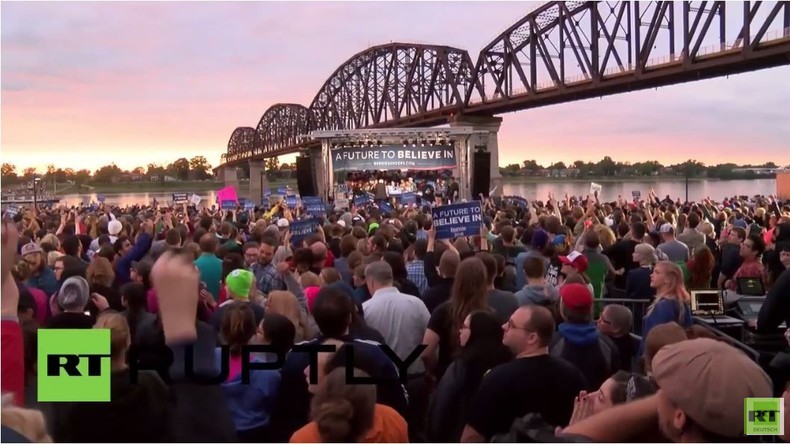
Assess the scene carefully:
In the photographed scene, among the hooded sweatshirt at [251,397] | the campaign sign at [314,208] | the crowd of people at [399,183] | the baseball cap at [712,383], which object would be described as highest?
the crowd of people at [399,183]

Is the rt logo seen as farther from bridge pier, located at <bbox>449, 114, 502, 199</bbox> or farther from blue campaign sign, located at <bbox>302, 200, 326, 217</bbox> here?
bridge pier, located at <bbox>449, 114, 502, 199</bbox>

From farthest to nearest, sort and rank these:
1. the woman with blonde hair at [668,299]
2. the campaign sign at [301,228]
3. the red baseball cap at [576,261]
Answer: the campaign sign at [301,228], the red baseball cap at [576,261], the woman with blonde hair at [668,299]

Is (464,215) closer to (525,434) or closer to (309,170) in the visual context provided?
(525,434)

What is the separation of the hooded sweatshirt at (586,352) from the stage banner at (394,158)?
27.5 m

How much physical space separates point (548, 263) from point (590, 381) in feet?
10.9

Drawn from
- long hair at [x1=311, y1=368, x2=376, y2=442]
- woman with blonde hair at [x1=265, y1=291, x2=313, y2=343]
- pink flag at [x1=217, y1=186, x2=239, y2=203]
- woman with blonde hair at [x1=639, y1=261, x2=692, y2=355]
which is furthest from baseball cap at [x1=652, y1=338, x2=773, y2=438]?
pink flag at [x1=217, y1=186, x2=239, y2=203]

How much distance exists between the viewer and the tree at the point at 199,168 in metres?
115

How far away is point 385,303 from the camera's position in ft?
17.1

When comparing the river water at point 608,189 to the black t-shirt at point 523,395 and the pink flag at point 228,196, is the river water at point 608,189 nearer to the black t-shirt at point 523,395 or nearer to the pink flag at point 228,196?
the pink flag at point 228,196

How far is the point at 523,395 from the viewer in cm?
343

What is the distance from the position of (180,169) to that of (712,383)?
107 meters

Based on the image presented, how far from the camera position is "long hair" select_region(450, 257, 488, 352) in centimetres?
478

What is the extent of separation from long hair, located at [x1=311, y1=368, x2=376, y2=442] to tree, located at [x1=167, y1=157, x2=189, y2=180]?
9526 centimetres

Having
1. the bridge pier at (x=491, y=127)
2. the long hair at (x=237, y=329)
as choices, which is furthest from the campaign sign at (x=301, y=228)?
the bridge pier at (x=491, y=127)
